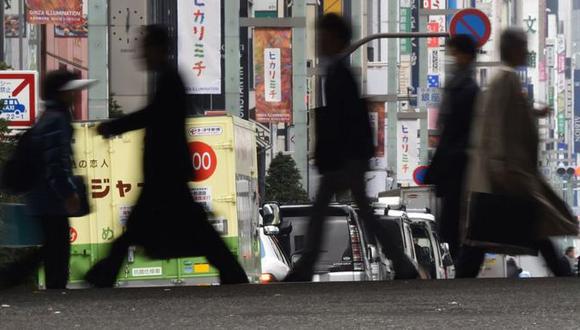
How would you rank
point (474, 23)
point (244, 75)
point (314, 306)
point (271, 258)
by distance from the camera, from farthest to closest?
point (244, 75) → point (474, 23) → point (271, 258) → point (314, 306)

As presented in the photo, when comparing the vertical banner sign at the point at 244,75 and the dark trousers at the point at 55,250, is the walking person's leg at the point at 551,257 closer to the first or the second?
the dark trousers at the point at 55,250

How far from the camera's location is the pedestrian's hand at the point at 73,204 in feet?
33.9

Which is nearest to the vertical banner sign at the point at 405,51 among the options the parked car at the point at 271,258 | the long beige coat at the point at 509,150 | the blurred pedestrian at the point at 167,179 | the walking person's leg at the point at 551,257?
the parked car at the point at 271,258

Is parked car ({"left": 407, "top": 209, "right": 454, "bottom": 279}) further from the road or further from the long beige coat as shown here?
the road

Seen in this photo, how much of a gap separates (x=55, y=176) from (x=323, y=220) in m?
1.65

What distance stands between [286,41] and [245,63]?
16.6 m

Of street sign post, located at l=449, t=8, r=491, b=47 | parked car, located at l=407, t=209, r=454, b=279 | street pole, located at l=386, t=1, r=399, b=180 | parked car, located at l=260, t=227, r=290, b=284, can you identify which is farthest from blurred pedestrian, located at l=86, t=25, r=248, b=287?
street pole, located at l=386, t=1, r=399, b=180

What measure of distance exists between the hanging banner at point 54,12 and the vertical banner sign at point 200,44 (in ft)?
6.38

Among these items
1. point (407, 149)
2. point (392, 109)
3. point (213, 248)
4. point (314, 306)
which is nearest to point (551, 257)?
point (213, 248)

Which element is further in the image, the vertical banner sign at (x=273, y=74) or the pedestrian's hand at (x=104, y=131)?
the vertical banner sign at (x=273, y=74)

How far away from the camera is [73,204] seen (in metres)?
10.4

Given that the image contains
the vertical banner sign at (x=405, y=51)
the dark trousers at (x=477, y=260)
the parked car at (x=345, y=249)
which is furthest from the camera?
the vertical banner sign at (x=405, y=51)

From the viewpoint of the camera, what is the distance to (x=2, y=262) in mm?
18516

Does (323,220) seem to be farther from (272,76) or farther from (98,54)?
(272,76)
